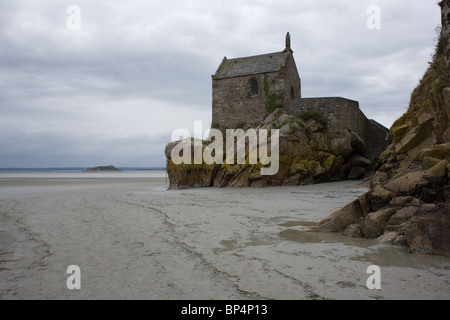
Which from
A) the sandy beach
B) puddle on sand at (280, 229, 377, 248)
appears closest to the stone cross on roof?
the sandy beach

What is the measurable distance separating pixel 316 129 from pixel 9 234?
16.7 meters

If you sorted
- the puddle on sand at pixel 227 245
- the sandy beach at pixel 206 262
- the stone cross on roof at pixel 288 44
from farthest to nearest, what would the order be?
the stone cross on roof at pixel 288 44
the puddle on sand at pixel 227 245
the sandy beach at pixel 206 262

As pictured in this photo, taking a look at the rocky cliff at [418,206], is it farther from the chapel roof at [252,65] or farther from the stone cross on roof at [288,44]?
the stone cross on roof at [288,44]

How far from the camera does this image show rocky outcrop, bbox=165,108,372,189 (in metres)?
17.5

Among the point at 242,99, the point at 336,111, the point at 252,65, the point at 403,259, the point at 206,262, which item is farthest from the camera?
the point at 252,65

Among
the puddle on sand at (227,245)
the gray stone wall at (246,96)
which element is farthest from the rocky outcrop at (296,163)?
the puddle on sand at (227,245)

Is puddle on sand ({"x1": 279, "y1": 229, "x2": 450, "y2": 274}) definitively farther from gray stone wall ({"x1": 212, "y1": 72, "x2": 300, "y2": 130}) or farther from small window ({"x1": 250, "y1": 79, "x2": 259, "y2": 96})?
small window ({"x1": 250, "y1": 79, "x2": 259, "y2": 96})

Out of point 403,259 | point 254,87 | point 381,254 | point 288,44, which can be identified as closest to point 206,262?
point 381,254

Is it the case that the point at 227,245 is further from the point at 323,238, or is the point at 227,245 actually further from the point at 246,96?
the point at 246,96

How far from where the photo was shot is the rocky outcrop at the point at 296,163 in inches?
687

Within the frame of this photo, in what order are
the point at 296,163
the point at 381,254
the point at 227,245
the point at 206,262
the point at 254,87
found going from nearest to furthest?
the point at 206,262 < the point at 381,254 < the point at 227,245 < the point at 296,163 < the point at 254,87

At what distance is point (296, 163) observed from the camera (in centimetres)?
1770
